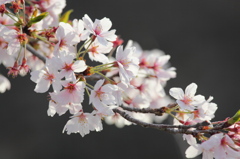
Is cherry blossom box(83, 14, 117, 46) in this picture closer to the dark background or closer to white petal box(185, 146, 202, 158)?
white petal box(185, 146, 202, 158)

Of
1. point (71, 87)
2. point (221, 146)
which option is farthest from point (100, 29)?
point (221, 146)

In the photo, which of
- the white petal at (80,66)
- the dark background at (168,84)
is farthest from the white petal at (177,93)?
the dark background at (168,84)

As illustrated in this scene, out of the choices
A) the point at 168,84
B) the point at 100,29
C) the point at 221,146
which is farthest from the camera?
the point at 168,84

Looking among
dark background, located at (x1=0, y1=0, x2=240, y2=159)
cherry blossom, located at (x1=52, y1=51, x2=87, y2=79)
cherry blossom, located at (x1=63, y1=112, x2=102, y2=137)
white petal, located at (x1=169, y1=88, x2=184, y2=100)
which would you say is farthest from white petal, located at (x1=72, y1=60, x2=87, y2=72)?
dark background, located at (x1=0, y1=0, x2=240, y2=159)

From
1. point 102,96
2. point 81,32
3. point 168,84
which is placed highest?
point 81,32

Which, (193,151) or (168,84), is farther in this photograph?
(168,84)

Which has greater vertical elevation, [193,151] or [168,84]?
[193,151]

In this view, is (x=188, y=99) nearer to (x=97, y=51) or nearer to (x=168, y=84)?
(x=97, y=51)

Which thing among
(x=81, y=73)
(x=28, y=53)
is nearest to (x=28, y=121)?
(x=28, y=53)
